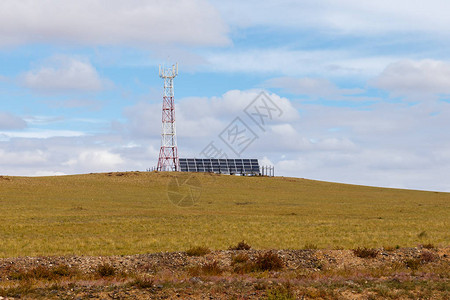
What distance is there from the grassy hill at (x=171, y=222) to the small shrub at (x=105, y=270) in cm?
663

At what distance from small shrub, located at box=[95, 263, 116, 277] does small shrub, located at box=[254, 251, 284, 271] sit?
16.1 feet

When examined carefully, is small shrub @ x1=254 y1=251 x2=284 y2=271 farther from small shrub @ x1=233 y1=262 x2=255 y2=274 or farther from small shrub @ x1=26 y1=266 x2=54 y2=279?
small shrub @ x1=26 y1=266 x2=54 y2=279

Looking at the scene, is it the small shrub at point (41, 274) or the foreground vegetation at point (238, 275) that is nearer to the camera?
the foreground vegetation at point (238, 275)

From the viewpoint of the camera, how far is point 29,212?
4653 centimetres

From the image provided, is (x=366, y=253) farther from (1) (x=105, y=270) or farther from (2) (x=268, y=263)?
(1) (x=105, y=270)

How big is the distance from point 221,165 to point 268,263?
83036 mm

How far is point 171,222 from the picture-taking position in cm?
3903

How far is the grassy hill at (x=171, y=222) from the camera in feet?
89.3

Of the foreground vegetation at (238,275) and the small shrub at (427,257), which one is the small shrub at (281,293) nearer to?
the foreground vegetation at (238,275)

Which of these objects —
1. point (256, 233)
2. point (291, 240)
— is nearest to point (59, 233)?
point (256, 233)

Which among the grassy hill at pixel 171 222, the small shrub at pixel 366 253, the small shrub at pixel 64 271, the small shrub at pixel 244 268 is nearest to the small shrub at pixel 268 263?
the small shrub at pixel 244 268

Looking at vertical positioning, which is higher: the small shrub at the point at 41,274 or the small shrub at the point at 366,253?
the small shrub at the point at 366,253

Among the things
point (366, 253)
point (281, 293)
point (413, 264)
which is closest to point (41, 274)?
point (281, 293)

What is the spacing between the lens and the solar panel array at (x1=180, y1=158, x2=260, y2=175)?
313 ft
